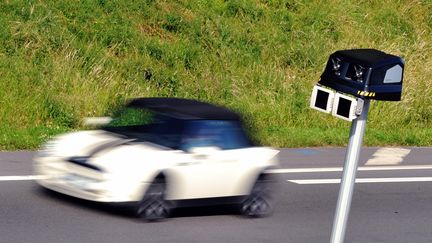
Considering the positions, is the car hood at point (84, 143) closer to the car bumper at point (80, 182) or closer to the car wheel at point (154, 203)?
the car bumper at point (80, 182)

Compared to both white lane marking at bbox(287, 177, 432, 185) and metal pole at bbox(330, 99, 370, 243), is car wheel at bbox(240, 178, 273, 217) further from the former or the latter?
metal pole at bbox(330, 99, 370, 243)

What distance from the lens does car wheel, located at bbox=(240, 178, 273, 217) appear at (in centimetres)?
1081

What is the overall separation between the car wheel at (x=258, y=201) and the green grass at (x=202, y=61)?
4.13 m

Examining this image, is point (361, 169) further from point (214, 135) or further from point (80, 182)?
point (80, 182)

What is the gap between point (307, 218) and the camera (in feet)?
35.7

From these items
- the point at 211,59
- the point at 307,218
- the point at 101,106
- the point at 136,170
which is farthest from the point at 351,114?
Result: the point at 211,59

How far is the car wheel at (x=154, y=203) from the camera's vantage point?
10.1 meters

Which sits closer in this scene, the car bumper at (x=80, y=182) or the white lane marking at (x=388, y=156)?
the car bumper at (x=80, y=182)

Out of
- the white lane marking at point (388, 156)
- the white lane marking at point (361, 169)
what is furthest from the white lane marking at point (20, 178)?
the white lane marking at point (388, 156)

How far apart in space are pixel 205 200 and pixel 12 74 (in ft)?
23.8

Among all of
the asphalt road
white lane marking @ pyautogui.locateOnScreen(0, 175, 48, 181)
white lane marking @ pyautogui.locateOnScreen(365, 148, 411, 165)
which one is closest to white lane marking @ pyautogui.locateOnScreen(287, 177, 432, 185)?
the asphalt road

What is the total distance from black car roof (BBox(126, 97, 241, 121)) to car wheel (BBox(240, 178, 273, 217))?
2.43ft

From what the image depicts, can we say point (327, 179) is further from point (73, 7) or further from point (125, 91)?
point (73, 7)

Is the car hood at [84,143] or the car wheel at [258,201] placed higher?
the car hood at [84,143]
